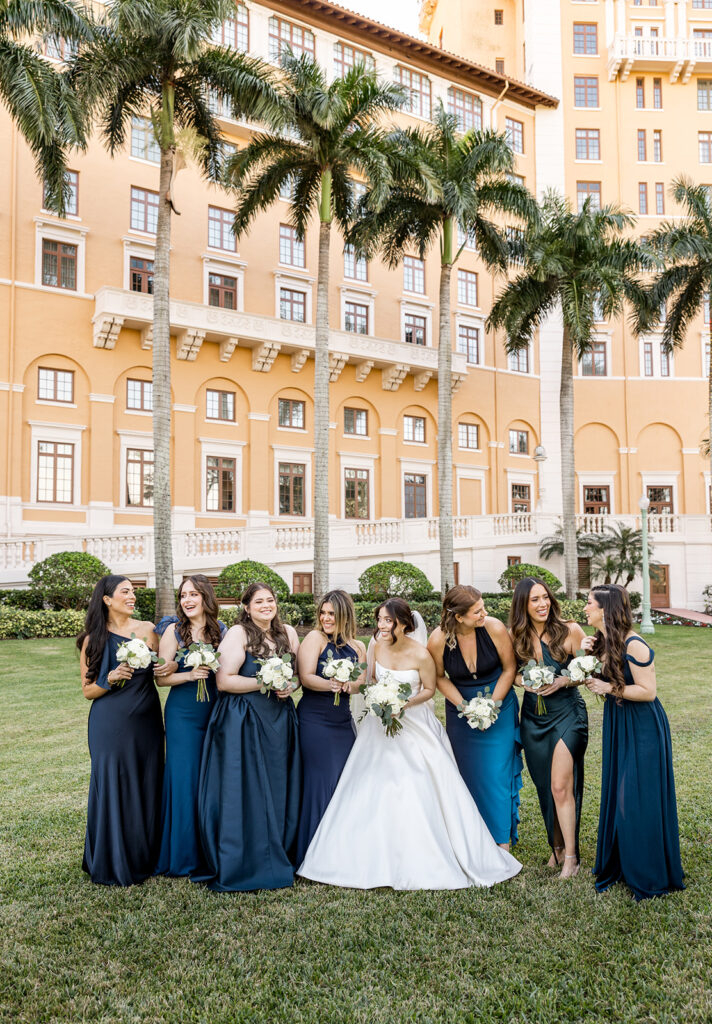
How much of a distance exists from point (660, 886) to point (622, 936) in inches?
28.4

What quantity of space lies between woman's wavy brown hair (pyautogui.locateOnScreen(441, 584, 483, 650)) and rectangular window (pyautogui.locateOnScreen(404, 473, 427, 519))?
27814mm

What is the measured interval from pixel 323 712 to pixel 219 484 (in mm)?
24117

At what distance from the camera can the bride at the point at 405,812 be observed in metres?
5.30

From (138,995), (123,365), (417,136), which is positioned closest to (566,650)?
(138,995)

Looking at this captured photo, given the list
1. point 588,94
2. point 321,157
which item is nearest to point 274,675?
point 321,157

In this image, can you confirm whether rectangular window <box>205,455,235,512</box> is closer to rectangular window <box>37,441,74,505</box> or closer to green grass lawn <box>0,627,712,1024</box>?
rectangular window <box>37,441,74,505</box>

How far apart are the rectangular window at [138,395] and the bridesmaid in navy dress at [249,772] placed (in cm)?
2372

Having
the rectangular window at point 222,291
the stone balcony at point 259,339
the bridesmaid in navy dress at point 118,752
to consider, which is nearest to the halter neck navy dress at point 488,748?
the bridesmaid in navy dress at point 118,752

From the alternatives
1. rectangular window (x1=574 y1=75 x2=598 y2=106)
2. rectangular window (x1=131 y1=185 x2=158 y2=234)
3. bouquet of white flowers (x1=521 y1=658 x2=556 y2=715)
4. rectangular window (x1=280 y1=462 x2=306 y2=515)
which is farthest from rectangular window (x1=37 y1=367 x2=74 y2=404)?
rectangular window (x1=574 y1=75 x2=598 y2=106)

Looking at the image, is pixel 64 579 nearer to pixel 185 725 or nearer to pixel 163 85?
pixel 163 85

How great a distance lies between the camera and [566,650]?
5.68m

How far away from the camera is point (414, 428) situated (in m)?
34.6

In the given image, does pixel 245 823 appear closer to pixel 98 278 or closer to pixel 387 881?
pixel 387 881

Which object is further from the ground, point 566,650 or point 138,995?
point 566,650
